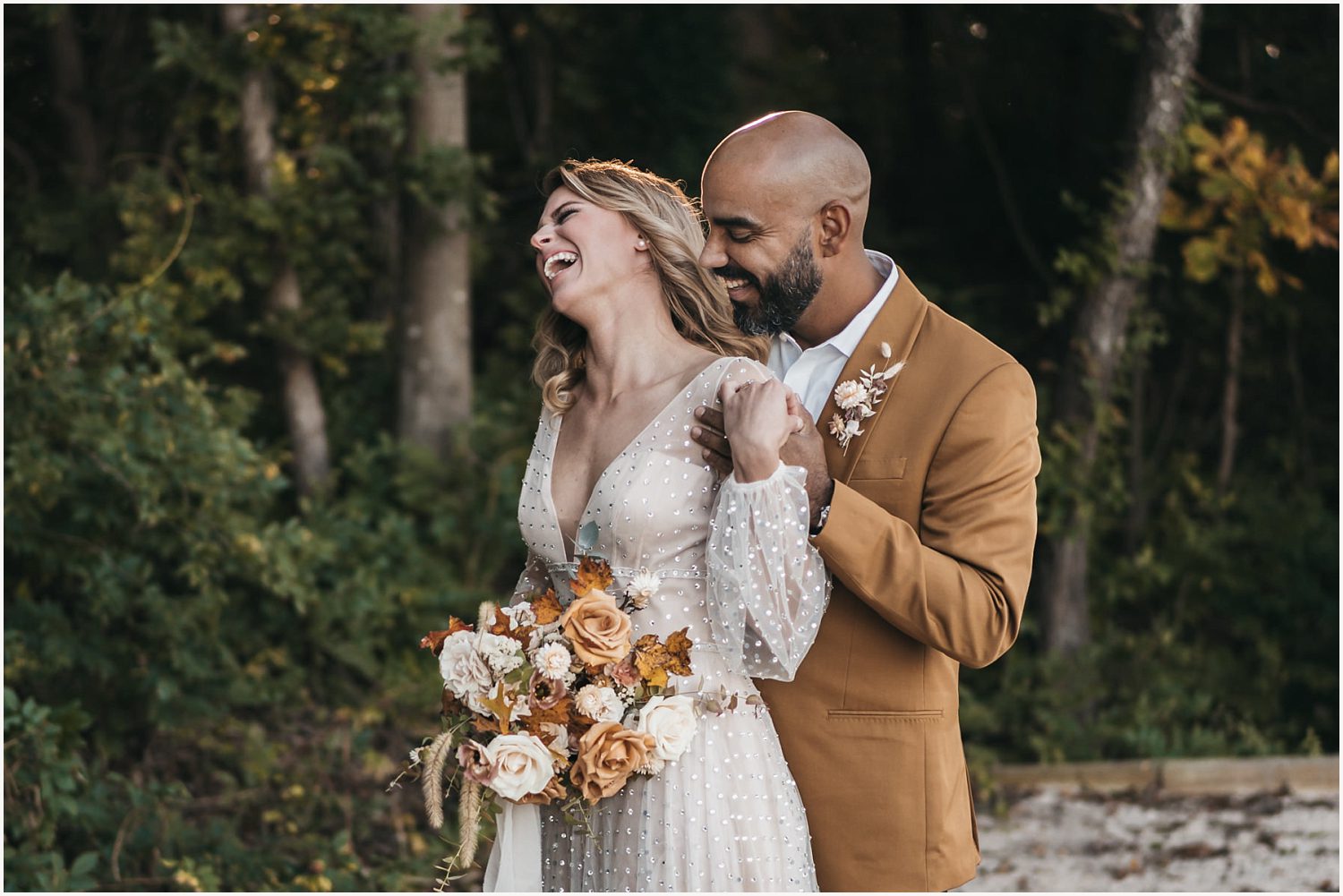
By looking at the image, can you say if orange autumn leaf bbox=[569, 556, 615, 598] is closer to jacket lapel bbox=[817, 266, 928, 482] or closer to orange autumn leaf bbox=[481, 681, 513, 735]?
orange autumn leaf bbox=[481, 681, 513, 735]

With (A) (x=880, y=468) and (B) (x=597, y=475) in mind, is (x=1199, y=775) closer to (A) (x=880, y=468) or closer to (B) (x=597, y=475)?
(A) (x=880, y=468)

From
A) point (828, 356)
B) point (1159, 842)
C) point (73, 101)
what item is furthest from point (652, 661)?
point (73, 101)

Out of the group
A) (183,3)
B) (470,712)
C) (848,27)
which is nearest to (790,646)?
(470,712)

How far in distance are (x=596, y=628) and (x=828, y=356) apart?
70cm

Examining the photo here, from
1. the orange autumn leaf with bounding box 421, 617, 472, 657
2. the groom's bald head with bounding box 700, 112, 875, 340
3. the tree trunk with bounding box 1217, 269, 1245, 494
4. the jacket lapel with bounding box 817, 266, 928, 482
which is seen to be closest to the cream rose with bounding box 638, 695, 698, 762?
the orange autumn leaf with bounding box 421, 617, 472, 657

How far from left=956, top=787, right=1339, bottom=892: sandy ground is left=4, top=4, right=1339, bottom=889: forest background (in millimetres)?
374

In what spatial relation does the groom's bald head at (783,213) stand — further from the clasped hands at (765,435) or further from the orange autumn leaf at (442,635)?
the orange autumn leaf at (442,635)

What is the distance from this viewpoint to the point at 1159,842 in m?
5.39

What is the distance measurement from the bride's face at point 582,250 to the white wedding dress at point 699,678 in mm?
275

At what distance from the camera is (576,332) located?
2836 millimetres

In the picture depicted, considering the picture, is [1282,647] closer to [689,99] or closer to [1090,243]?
[1090,243]

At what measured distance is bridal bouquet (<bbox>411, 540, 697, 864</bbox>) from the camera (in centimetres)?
227

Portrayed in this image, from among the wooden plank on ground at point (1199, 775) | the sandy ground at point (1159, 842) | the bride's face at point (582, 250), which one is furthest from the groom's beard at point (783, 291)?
the wooden plank on ground at point (1199, 775)

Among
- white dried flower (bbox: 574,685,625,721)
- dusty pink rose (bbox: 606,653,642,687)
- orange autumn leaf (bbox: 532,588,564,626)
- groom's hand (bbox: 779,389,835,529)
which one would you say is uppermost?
groom's hand (bbox: 779,389,835,529)
